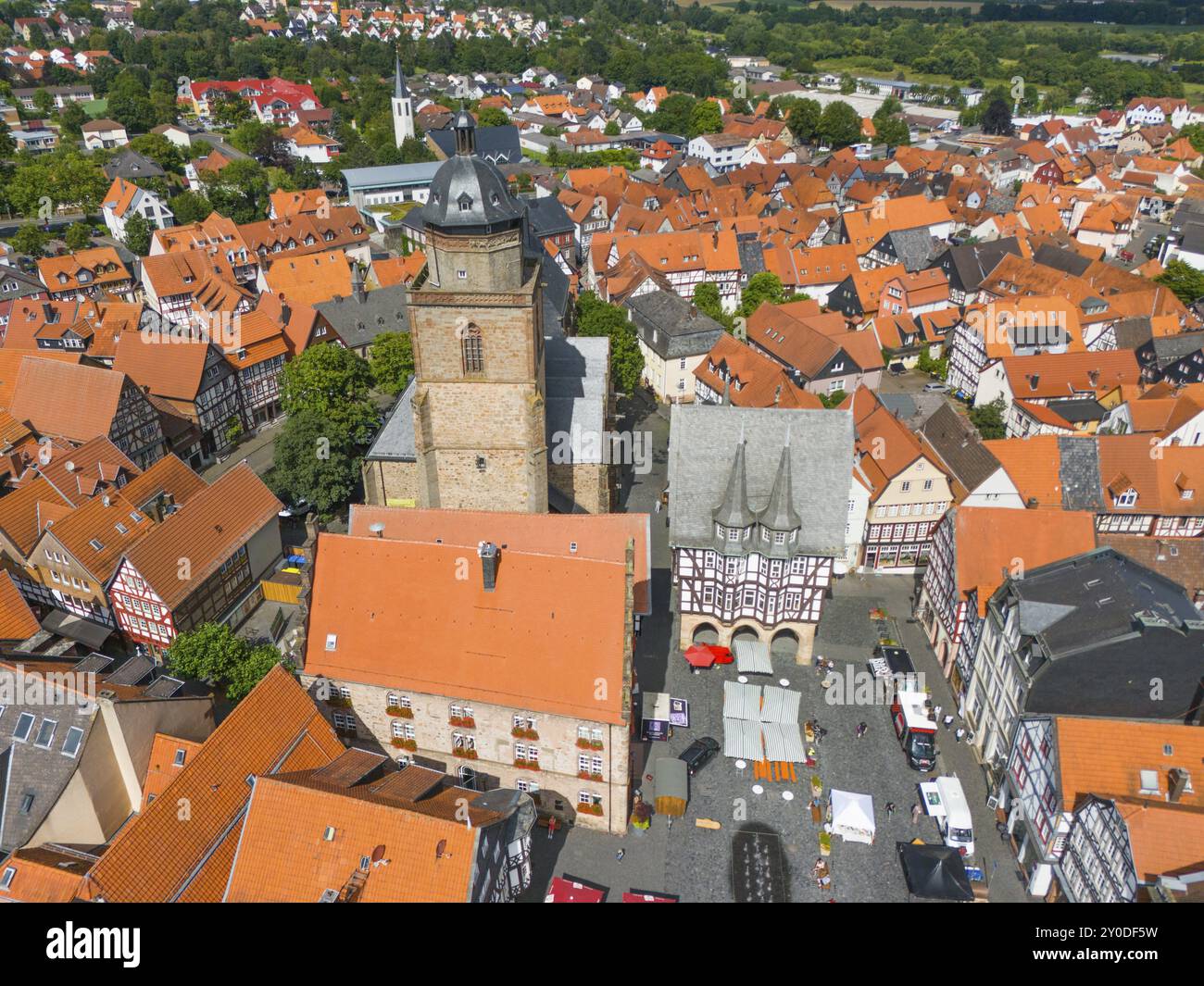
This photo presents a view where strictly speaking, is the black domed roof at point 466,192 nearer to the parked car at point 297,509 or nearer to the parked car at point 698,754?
the parked car at point 297,509

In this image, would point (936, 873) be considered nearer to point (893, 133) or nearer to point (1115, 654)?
point (1115, 654)

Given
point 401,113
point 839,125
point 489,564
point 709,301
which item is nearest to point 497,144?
point 401,113

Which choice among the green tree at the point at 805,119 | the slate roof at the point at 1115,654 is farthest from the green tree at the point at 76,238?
the green tree at the point at 805,119

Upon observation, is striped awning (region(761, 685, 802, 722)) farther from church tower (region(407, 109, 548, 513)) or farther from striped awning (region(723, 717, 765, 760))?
church tower (region(407, 109, 548, 513))

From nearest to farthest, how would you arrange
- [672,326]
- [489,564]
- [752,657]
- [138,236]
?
1. [489,564]
2. [752,657]
3. [672,326]
4. [138,236]

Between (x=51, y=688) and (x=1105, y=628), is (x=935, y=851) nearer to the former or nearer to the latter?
(x=1105, y=628)

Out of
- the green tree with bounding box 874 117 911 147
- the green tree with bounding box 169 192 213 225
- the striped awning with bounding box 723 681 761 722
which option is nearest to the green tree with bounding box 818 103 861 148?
the green tree with bounding box 874 117 911 147
